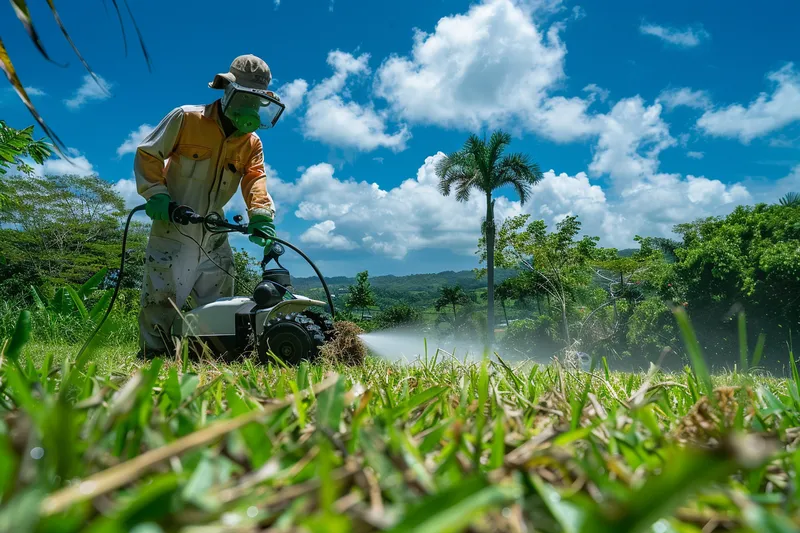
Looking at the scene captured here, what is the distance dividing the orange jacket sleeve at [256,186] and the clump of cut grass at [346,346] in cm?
136

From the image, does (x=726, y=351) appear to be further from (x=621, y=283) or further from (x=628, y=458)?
(x=628, y=458)

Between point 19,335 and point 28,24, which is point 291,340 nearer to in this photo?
point 19,335

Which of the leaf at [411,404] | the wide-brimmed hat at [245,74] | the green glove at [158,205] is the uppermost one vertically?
the wide-brimmed hat at [245,74]

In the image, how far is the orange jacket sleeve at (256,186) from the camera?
15.7ft

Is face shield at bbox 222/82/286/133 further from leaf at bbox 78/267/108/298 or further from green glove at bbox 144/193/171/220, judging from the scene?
leaf at bbox 78/267/108/298

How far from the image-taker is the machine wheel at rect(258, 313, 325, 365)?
4145 mm

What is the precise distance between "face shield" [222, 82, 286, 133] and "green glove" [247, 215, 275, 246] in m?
0.86

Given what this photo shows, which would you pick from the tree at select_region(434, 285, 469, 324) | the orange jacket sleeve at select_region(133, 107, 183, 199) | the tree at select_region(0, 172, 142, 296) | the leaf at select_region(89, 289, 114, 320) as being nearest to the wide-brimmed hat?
the orange jacket sleeve at select_region(133, 107, 183, 199)

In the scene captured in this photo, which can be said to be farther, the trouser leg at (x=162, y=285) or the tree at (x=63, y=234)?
the tree at (x=63, y=234)

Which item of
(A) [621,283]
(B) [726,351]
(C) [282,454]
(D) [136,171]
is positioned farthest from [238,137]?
(A) [621,283]

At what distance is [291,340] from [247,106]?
2238 millimetres

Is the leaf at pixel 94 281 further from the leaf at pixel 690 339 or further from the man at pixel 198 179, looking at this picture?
the leaf at pixel 690 339

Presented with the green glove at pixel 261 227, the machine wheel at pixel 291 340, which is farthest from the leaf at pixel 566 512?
the green glove at pixel 261 227

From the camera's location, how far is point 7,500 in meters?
0.32
